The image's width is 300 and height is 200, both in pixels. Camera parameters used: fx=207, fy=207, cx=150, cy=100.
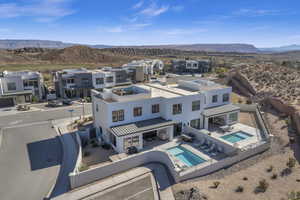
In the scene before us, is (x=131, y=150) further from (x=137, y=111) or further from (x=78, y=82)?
(x=78, y=82)

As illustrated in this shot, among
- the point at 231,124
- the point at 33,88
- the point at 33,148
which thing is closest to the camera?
the point at 33,148

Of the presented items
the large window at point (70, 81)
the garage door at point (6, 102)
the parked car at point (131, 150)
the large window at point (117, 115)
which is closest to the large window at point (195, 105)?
the large window at point (117, 115)

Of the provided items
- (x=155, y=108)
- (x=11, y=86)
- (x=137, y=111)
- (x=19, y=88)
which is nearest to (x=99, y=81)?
(x=19, y=88)

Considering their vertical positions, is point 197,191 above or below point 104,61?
below

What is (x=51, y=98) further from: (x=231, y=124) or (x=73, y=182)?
(x=231, y=124)

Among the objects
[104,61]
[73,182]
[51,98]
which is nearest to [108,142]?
[73,182]

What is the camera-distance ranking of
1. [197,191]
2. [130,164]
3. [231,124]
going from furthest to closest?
[231,124]
[130,164]
[197,191]

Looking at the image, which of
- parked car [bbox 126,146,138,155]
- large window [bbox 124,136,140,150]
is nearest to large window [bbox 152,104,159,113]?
large window [bbox 124,136,140,150]

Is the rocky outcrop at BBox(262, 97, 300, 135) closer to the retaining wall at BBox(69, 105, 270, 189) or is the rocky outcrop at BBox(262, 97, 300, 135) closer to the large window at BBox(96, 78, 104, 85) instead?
the retaining wall at BBox(69, 105, 270, 189)
